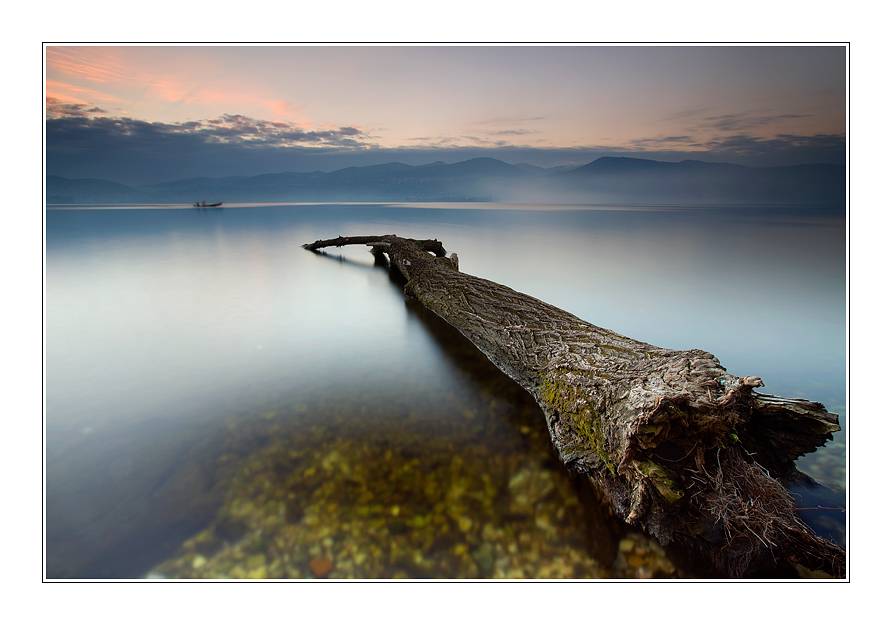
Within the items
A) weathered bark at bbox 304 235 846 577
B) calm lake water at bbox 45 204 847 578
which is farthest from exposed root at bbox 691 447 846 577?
calm lake water at bbox 45 204 847 578

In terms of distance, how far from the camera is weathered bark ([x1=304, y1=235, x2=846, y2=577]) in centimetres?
158

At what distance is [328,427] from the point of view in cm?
242

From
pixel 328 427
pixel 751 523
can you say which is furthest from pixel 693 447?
pixel 328 427

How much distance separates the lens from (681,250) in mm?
9719

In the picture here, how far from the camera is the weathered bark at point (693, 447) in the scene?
1.58 m

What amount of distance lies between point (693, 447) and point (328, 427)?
76.2 inches

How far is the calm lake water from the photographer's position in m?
1.64

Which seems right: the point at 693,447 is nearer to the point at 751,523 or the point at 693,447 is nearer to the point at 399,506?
the point at 751,523

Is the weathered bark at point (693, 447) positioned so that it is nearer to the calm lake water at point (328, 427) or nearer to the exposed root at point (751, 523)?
the exposed root at point (751, 523)

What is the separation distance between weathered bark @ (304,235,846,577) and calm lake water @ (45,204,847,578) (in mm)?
171

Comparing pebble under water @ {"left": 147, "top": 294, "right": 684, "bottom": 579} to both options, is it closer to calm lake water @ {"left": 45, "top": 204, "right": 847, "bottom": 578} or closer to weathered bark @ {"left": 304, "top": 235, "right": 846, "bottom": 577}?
calm lake water @ {"left": 45, "top": 204, "right": 847, "bottom": 578}

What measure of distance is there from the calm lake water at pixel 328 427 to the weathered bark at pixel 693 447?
0.17 meters
